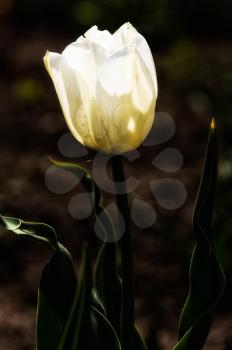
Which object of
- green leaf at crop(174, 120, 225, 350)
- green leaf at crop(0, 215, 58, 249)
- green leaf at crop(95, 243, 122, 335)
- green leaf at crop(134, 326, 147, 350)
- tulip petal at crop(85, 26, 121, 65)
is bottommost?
green leaf at crop(134, 326, 147, 350)

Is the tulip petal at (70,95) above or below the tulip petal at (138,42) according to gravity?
below

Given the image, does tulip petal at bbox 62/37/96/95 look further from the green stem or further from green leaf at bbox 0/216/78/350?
green leaf at bbox 0/216/78/350

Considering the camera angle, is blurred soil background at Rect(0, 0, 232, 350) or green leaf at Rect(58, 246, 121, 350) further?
blurred soil background at Rect(0, 0, 232, 350)

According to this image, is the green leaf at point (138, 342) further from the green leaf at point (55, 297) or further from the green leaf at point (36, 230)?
the green leaf at point (36, 230)

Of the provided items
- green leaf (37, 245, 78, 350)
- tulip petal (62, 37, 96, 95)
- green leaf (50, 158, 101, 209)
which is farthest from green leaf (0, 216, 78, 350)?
tulip petal (62, 37, 96, 95)

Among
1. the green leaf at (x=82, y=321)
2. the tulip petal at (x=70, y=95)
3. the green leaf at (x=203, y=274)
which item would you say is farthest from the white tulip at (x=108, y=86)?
the green leaf at (x=82, y=321)

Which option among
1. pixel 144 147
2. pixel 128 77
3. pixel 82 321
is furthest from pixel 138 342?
pixel 144 147

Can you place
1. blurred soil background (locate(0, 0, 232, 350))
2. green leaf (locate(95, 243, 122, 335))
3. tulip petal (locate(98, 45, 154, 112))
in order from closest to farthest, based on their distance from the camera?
tulip petal (locate(98, 45, 154, 112)) → green leaf (locate(95, 243, 122, 335)) → blurred soil background (locate(0, 0, 232, 350))
